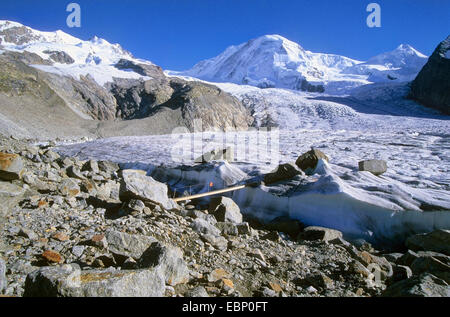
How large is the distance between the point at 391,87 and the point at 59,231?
50.7m

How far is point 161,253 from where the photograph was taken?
84.7 inches

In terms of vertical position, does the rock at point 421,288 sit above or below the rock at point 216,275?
above

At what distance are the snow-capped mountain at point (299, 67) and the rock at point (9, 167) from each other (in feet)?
180

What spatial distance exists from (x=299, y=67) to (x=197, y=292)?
8012 cm

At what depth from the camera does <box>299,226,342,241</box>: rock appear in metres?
3.97

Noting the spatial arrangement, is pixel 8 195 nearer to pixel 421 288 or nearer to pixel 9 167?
pixel 9 167

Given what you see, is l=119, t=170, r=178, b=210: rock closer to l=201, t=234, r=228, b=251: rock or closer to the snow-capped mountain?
l=201, t=234, r=228, b=251: rock

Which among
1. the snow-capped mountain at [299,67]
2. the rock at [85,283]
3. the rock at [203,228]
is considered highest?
the snow-capped mountain at [299,67]

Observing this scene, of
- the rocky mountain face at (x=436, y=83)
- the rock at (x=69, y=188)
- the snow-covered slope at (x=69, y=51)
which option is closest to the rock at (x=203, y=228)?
the rock at (x=69, y=188)

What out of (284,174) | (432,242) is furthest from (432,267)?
(284,174)

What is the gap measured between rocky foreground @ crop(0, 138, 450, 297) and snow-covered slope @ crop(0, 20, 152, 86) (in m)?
37.9

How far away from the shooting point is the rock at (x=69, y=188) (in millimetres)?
3938

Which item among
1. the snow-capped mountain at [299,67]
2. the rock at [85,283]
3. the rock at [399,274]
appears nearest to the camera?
the rock at [85,283]

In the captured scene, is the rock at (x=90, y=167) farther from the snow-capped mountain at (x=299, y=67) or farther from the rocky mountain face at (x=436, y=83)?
the snow-capped mountain at (x=299, y=67)
